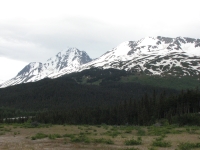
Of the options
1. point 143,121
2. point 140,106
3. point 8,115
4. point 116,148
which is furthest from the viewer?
point 8,115

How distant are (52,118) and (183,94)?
78.5m

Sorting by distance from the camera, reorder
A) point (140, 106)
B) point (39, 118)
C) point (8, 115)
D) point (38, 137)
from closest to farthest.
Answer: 1. point (38, 137)
2. point (140, 106)
3. point (39, 118)
4. point (8, 115)

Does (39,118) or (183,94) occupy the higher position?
(183,94)

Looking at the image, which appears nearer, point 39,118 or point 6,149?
point 6,149

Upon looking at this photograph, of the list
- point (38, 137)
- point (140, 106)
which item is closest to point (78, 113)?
point (140, 106)

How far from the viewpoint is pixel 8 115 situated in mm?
194750

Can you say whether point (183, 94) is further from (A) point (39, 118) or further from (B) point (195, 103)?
(A) point (39, 118)

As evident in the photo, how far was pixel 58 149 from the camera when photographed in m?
21.6

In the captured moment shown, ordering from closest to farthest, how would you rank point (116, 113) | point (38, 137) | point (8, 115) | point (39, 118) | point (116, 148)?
Result: 1. point (116, 148)
2. point (38, 137)
3. point (116, 113)
4. point (39, 118)
5. point (8, 115)

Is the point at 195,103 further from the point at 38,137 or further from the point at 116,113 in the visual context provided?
the point at 38,137

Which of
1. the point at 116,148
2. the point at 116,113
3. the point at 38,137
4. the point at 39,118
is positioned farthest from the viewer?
the point at 39,118

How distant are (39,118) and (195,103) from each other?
92264 mm

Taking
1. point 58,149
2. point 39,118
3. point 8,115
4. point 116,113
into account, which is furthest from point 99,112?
point 58,149

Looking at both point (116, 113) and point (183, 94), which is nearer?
point (183, 94)
